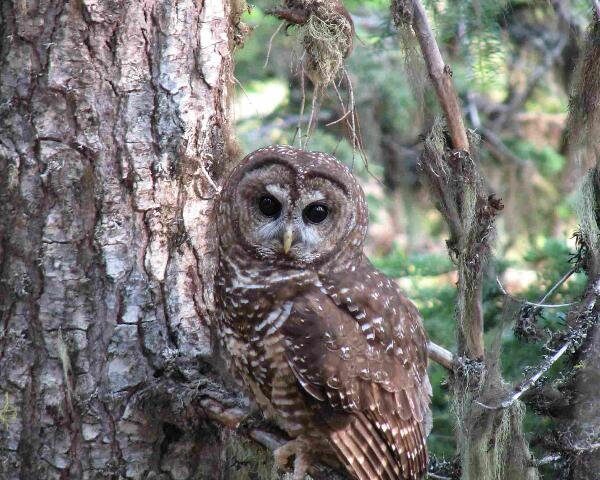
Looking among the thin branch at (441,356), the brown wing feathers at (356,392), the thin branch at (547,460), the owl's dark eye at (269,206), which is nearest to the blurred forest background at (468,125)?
the thin branch at (547,460)

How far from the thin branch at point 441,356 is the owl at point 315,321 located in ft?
0.13

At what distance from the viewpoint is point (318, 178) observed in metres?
2.68

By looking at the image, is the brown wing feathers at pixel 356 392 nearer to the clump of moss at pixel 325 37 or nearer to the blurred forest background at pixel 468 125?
the blurred forest background at pixel 468 125

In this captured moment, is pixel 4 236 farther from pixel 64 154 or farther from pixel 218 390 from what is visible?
pixel 218 390

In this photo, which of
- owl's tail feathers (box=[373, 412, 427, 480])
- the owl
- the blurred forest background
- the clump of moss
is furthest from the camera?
the blurred forest background

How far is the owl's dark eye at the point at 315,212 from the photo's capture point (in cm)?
274

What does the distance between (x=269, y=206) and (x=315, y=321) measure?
0.44 meters

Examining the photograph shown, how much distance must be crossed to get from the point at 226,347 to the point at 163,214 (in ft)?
1.67

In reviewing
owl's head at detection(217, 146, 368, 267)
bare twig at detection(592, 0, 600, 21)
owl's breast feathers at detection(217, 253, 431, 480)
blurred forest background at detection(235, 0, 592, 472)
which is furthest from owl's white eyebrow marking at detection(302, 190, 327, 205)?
bare twig at detection(592, 0, 600, 21)

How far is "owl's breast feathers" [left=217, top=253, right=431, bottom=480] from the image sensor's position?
2.63 m

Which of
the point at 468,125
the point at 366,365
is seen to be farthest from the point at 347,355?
the point at 468,125

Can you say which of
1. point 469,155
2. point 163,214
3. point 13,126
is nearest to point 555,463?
point 469,155

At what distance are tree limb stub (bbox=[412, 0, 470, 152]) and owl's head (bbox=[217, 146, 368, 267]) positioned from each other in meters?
0.41

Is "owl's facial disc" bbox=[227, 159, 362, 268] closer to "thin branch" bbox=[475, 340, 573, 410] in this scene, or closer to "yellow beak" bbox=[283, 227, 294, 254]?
"yellow beak" bbox=[283, 227, 294, 254]
